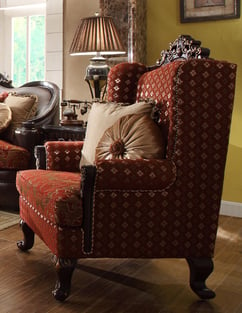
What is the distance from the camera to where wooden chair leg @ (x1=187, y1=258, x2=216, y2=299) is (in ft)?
7.07

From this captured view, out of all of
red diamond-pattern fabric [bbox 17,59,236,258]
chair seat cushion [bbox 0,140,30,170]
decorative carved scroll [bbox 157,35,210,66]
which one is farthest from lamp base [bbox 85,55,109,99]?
red diamond-pattern fabric [bbox 17,59,236,258]

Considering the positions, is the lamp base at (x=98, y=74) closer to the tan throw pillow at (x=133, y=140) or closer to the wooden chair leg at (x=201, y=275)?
the tan throw pillow at (x=133, y=140)

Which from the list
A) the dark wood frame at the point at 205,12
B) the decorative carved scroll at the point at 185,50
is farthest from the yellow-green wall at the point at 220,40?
the decorative carved scroll at the point at 185,50

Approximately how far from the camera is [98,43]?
356cm

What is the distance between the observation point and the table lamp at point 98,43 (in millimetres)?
3566

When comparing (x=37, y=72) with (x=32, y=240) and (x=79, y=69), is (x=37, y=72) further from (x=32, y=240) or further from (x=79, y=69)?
(x=32, y=240)

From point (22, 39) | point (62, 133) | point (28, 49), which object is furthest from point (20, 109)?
point (22, 39)

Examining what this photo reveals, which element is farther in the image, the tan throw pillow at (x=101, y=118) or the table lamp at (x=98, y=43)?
the table lamp at (x=98, y=43)

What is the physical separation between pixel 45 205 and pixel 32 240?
692mm

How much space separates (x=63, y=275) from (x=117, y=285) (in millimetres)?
321

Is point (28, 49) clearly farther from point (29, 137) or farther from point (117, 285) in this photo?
point (117, 285)

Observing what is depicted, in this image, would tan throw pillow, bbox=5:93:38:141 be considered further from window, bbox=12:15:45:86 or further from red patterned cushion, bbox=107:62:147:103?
red patterned cushion, bbox=107:62:147:103

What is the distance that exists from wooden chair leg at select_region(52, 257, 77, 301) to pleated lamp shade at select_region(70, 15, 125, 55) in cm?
193

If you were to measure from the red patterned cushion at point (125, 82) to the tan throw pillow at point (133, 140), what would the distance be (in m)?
0.42
